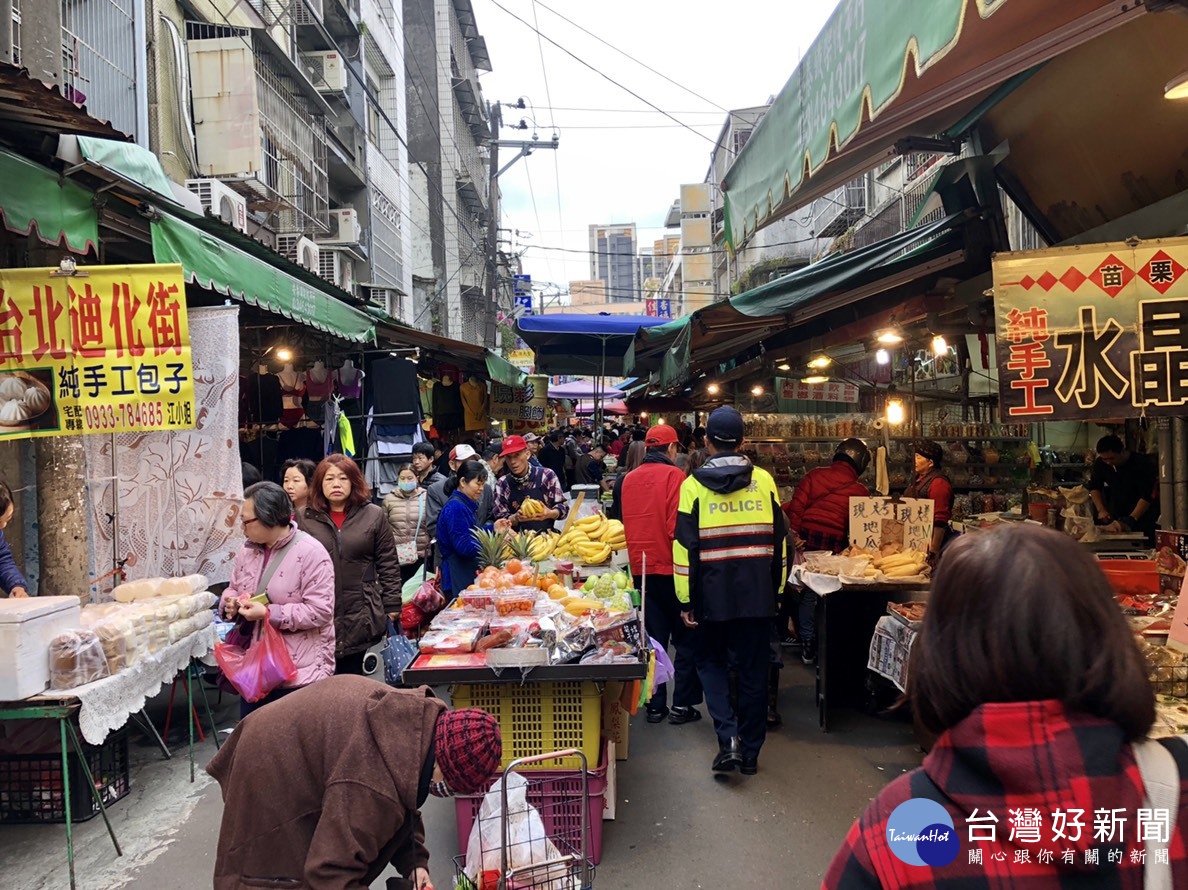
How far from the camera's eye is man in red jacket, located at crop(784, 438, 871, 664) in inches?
279

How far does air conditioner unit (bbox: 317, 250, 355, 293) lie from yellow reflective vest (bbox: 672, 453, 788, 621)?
53.3ft

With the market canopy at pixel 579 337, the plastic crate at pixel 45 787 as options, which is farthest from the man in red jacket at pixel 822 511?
the plastic crate at pixel 45 787

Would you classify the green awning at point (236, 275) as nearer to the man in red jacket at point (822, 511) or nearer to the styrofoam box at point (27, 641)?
the styrofoam box at point (27, 641)

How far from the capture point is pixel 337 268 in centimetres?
1991

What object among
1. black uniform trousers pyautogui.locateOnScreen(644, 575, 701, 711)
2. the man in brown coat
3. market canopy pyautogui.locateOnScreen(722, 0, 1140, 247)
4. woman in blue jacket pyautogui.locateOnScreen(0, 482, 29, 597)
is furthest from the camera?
black uniform trousers pyautogui.locateOnScreen(644, 575, 701, 711)

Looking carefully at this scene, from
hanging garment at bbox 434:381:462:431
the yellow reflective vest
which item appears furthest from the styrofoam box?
hanging garment at bbox 434:381:462:431

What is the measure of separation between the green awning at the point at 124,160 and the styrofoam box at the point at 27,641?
2.30 meters

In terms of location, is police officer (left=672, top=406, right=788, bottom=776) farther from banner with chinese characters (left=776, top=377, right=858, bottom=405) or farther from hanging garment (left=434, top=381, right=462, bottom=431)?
hanging garment (left=434, top=381, right=462, bottom=431)

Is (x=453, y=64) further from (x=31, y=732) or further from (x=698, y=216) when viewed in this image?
(x=31, y=732)

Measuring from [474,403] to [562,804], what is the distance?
12.4 metres

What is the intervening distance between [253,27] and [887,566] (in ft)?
47.4

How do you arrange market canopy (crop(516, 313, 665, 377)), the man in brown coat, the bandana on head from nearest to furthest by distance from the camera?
the man in brown coat → the bandana on head → market canopy (crop(516, 313, 665, 377))

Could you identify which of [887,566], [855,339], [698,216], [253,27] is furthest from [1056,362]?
[698,216]

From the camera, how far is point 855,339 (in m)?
8.20
